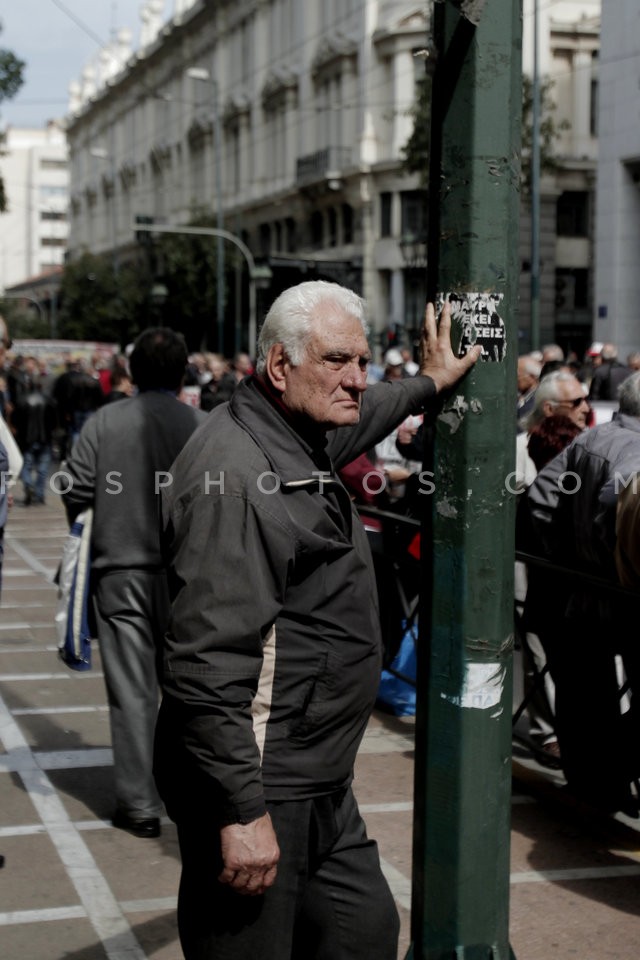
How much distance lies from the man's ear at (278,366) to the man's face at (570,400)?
404cm

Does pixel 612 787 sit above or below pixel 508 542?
below

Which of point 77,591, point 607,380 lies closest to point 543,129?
point 607,380

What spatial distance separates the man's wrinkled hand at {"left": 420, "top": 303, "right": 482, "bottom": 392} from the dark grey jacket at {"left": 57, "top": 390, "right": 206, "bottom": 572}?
243 centimetres

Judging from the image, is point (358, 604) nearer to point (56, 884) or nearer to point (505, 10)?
point (505, 10)

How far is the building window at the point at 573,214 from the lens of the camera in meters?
44.9

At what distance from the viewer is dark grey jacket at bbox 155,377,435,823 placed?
2781 millimetres

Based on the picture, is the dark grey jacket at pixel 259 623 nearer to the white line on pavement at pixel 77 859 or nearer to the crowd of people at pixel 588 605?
the white line on pavement at pixel 77 859

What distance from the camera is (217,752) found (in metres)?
2.77

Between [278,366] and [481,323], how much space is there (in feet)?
1.78

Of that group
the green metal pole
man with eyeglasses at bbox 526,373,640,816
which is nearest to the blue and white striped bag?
man with eyeglasses at bbox 526,373,640,816

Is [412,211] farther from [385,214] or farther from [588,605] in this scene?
[588,605]

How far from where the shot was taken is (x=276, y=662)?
2904mm

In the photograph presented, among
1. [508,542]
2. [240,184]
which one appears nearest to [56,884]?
[508,542]

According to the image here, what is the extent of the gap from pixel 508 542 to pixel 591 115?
43.6 meters
